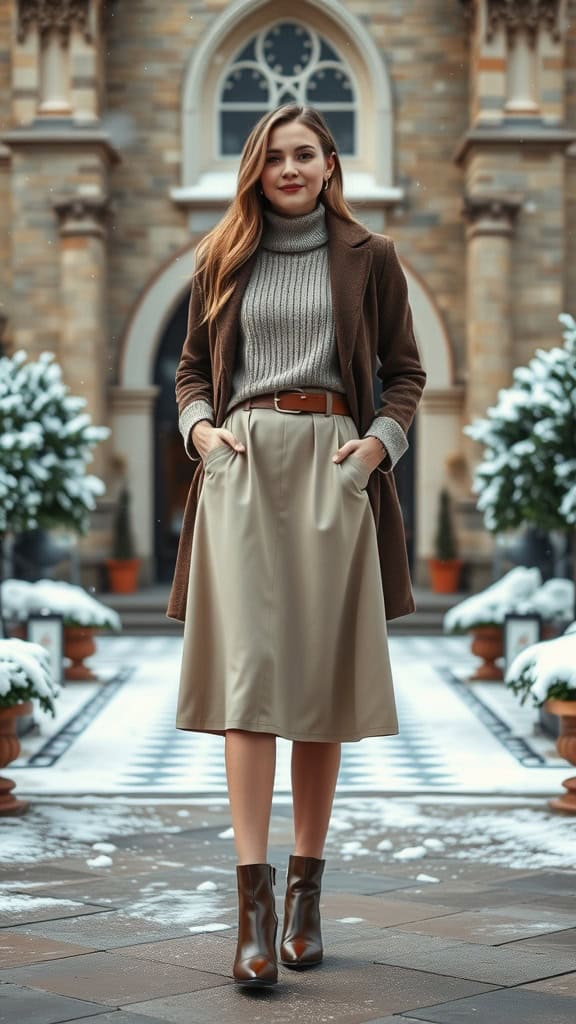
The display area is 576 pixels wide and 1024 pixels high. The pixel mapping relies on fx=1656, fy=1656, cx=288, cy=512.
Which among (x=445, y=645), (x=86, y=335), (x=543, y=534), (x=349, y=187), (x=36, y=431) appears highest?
(x=349, y=187)

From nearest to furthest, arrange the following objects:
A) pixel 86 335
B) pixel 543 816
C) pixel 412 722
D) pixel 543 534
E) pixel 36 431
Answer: pixel 543 816, pixel 412 722, pixel 36 431, pixel 543 534, pixel 86 335

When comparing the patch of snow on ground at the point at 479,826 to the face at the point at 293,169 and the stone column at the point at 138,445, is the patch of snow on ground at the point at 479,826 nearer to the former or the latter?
the face at the point at 293,169

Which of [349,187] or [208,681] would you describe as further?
[349,187]

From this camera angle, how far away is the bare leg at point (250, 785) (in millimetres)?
3559

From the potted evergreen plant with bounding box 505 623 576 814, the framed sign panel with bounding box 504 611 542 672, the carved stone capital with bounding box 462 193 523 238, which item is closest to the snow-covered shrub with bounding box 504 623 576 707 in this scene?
the potted evergreen plant with bounding box 505 623 576 814

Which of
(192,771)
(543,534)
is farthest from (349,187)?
(192,771)

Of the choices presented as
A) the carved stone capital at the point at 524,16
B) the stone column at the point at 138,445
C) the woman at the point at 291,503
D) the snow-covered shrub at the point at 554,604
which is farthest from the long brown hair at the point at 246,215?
the stone column at the point at 138,445

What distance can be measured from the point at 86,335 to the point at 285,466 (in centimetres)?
1543

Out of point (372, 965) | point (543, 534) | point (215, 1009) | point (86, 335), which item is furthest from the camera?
point (86, 335)

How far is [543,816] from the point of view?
598 centimetres

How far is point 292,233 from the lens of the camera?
382 cm

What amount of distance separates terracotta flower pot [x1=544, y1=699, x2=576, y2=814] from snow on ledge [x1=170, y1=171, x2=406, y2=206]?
13876 millimetres

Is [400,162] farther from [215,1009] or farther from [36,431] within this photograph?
[215,1009]

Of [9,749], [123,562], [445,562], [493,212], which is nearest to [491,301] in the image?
[493,212]
